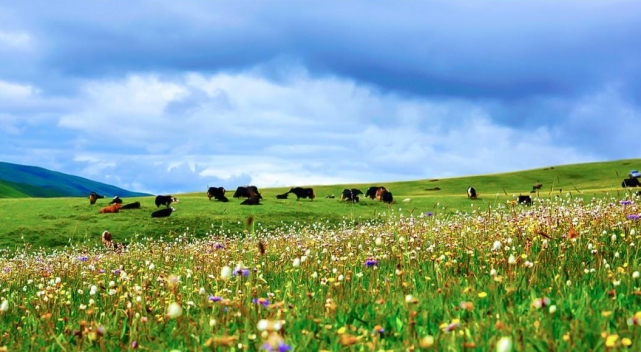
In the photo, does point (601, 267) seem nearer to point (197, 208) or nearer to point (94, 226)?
point (94, 226)

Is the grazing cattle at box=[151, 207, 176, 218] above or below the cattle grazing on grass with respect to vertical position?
below

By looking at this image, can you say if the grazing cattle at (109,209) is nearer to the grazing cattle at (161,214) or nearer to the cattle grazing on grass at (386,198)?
the grazing cattle at (161,214)

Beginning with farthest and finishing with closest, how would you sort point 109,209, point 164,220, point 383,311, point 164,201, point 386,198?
point 386,198
point 164,201
point 109,209
point 164,220
point 383,311

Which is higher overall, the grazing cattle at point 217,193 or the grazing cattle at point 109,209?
the grazing cattle at point 217,193

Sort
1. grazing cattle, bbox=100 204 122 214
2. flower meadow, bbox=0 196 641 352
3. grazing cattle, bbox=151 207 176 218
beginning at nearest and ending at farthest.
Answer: flower meadow, bbox=0 196 641 352, grazing cattle, bbox=151 207 176 218, grazing cattle, bbox=100 204 122 214

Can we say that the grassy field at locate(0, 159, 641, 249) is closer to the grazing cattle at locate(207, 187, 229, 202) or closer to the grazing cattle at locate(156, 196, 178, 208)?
the grazing cattle at locate(156, 196, 178, 208)

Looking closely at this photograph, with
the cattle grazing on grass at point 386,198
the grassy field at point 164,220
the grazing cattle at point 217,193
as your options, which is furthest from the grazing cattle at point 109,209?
the cattle grazing on grass at point 386,198

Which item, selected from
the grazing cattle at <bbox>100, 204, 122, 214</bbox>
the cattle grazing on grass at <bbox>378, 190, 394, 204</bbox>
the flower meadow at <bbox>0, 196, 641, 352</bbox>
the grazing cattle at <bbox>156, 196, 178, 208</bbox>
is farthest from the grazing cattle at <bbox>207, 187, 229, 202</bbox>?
the flower meadow at <bbox>0, 196, 641, 352</bbox>

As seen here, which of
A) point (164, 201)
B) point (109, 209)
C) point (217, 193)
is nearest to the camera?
point (109, 209)

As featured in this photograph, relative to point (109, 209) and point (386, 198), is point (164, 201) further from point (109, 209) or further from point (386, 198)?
point (386, 198)

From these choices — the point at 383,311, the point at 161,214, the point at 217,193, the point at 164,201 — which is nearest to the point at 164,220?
the point at 161,214

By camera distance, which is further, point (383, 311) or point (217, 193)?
point (217, 193)

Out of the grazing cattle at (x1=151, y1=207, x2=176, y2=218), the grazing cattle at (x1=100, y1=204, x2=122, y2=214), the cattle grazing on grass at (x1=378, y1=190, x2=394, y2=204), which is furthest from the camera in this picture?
the cattle grazing on grass at (x1=378, y1=190, x2=394, y2=204)

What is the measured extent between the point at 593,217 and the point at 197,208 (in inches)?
1191
